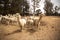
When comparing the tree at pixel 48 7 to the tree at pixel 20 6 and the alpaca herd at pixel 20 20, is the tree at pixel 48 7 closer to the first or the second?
the alpaca herd at pixel 20 20

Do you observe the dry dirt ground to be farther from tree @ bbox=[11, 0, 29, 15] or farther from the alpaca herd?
tree @ bbox=[11, 0, 29, 15]

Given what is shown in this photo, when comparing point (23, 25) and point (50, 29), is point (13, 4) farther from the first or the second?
point (50, 29)

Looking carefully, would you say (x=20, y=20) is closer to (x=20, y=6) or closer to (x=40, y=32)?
(x=20, y=6)

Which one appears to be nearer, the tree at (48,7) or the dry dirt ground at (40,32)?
the dry dirt ground at (40,32)

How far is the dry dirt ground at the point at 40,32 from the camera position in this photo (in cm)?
209

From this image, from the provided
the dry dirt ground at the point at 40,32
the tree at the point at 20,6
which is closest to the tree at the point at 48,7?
the dry dirt ground at the point at 40,32

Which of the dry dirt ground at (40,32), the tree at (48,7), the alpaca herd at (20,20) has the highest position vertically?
the tree at (48,7)

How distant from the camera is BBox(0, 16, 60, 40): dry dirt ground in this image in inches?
82.2

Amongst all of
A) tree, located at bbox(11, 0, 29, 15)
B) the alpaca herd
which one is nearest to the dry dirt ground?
the alpaca herd

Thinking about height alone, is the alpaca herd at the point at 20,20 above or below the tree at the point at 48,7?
below

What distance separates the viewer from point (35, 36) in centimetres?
211

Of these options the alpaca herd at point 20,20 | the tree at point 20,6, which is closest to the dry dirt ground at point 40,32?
the alpaca herd at point 20,20

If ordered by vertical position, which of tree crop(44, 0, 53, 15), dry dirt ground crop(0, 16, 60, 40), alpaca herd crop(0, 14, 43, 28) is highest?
tree crop(44, 0, 53, 15)

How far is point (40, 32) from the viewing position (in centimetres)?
213
